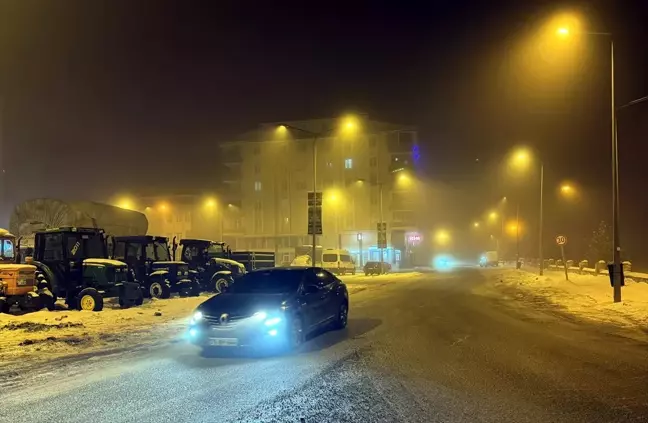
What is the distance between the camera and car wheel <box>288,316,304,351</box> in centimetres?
1120

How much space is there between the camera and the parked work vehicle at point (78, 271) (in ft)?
63.7

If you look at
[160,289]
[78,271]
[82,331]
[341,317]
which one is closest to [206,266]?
[160,289]

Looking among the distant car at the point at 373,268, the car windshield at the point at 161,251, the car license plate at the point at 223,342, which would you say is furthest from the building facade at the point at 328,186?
the car license plate at the point at 223,342

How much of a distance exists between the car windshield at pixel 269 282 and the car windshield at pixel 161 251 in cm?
1418

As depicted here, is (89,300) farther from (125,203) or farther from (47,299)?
(125,203)

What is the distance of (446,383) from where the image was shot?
841 centimetres

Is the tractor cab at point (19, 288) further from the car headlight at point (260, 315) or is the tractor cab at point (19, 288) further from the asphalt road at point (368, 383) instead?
the car headlight at point (260, 315)

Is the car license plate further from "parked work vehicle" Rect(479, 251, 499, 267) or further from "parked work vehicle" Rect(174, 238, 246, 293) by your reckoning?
"parked work vehicle" Rect(479, 251, 499, 267)

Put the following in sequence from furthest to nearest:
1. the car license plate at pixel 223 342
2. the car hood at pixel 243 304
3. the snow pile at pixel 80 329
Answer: the snow pile at pixel 80 329 → the car hood at pixel 243 304 → the car license plate at pixel 223 342

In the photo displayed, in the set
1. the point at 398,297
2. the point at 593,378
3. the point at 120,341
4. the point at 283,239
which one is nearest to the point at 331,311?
the point at 120,341

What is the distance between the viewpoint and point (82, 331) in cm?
1448

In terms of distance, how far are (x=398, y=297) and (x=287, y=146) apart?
56.3 meters

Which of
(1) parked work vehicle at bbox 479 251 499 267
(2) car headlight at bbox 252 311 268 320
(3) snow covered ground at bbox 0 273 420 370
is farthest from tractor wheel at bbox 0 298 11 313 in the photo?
(1) parked work vehicle at bbox 479 251 499 267

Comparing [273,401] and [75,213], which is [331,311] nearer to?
[273,401]
